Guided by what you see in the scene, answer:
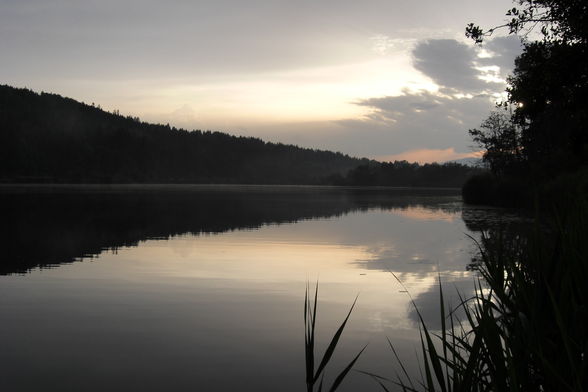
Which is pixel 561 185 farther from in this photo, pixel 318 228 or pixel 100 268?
pixel 100 268

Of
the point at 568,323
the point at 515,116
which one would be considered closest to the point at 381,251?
the point at 515,116

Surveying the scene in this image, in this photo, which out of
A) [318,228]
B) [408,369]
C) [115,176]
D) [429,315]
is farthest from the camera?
[115,176]

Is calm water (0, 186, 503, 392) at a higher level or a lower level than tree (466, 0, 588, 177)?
lower

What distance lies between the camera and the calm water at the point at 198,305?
816cm

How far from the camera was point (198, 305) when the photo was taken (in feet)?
40.7

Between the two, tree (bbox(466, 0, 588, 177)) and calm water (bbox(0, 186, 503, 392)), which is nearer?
calm water (bbox(0, 186, 503, 392))

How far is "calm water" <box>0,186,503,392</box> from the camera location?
26.8 feet

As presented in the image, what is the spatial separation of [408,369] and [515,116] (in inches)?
545

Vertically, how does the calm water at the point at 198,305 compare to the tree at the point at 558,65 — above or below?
below

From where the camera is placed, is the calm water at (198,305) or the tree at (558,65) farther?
the tree at (558,65)

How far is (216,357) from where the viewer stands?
8773 millimetres

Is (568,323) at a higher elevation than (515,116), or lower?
lower

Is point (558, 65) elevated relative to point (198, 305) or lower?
elevated

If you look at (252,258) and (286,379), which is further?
(252,258)
